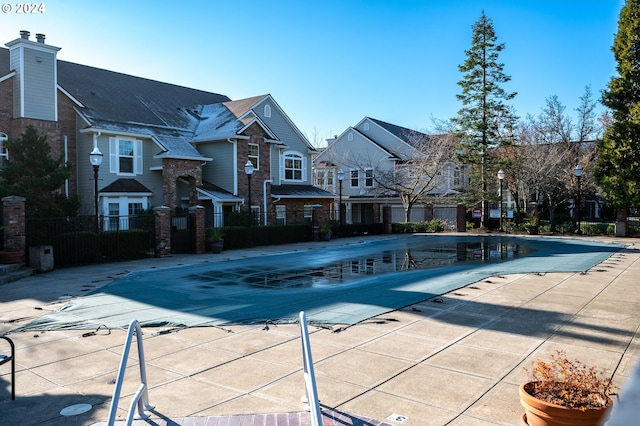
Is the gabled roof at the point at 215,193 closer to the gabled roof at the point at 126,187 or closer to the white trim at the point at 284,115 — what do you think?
the gabled roof at the point at 126,187

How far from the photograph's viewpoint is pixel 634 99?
27.0 m

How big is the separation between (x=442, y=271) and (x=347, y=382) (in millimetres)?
8513

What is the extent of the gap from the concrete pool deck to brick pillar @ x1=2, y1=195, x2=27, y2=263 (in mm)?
5737

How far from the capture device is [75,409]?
15.6 feet

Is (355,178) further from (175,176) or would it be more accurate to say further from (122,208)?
(122,208)

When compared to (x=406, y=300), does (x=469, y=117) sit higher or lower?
higher

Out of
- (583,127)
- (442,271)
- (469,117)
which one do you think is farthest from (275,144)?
(583,127)

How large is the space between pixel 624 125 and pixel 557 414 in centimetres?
2763

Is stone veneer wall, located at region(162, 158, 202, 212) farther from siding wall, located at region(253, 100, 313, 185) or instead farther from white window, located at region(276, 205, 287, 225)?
siding wall, located at region(253, 100, 313, 185)

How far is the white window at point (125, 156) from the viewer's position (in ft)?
77.5

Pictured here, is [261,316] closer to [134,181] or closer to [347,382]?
[347,382]

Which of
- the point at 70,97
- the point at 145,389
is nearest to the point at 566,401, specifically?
the point at 145,389

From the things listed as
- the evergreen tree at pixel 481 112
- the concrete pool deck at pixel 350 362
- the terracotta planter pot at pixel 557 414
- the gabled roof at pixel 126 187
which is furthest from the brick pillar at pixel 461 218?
the terracotta planter pot at pixel 557 414

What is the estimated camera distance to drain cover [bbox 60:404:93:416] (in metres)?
4.66
